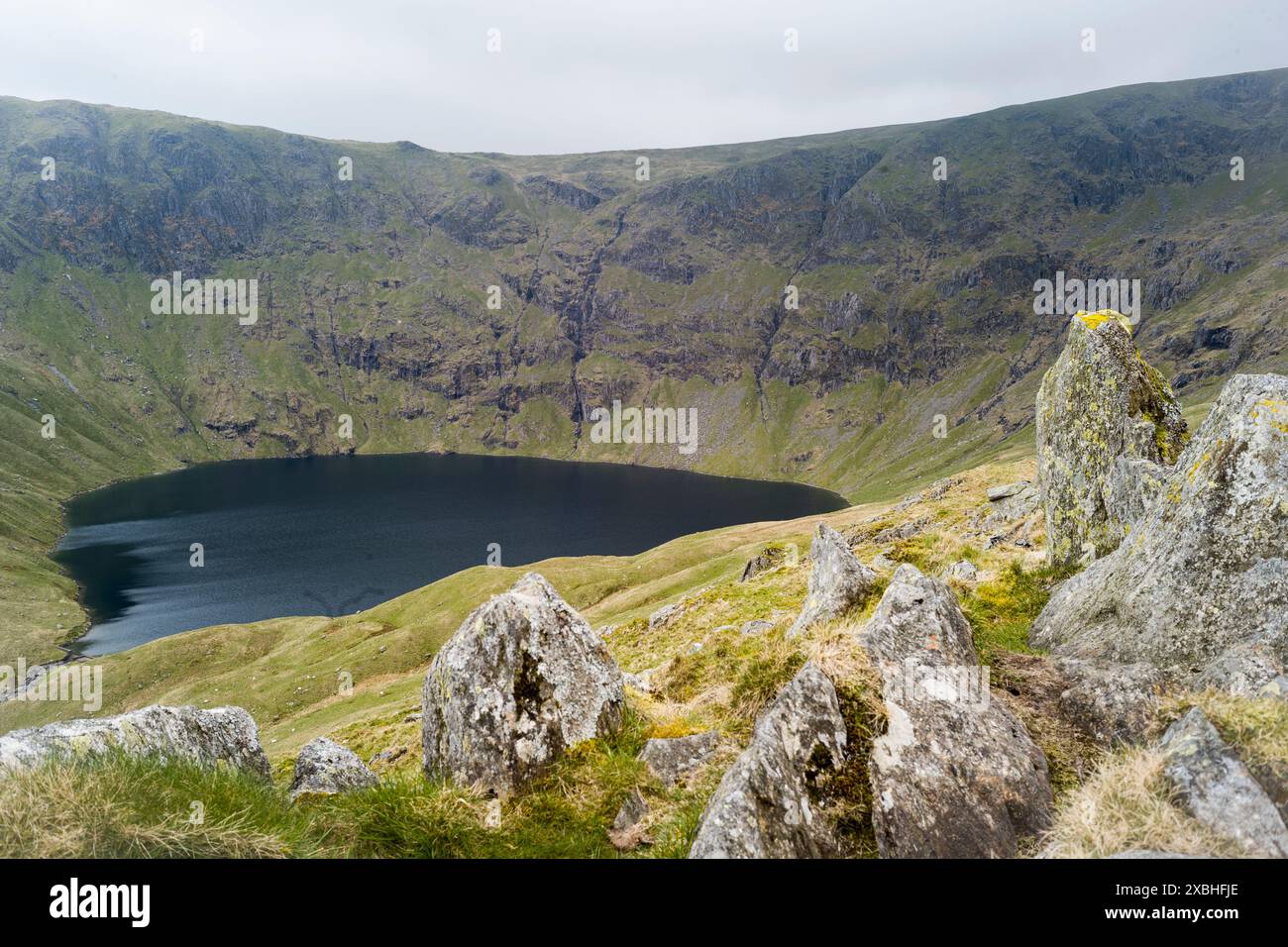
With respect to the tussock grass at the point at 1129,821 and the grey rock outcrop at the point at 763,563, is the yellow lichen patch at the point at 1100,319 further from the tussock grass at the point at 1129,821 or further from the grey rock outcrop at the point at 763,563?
the grey rock outcrop at the point at 763,563

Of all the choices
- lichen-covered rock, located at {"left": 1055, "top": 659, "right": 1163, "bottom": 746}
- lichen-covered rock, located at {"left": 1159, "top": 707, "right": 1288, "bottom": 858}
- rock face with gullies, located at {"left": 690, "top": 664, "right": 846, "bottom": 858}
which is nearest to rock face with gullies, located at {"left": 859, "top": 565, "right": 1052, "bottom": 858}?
rock face with gullies, located at {"left": 690, "top": 664, "right": 846, "bottom": 858}

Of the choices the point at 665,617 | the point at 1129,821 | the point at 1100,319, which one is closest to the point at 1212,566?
the point at 1129,821

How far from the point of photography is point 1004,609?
15.9m

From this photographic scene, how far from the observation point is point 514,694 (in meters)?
11.6

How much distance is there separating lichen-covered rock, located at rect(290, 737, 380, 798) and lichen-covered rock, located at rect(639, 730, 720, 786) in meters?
5.12

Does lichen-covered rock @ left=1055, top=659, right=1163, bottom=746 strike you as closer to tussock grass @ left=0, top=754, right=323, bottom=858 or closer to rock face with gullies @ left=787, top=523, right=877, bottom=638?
rock face with gullies @ left=787, top=523, right=877, bottom=638

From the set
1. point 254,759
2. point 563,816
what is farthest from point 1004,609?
point 254,759

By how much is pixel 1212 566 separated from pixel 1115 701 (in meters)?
4.75

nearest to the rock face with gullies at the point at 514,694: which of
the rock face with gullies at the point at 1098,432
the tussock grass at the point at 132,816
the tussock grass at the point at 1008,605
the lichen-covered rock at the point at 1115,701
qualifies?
the tussock grass at the point at 132,816

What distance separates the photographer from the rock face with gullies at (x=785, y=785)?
22.7 feet

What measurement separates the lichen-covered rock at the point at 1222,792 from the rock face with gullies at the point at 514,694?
8.32 metres

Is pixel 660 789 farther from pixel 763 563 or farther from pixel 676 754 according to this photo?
pixel 763 563
